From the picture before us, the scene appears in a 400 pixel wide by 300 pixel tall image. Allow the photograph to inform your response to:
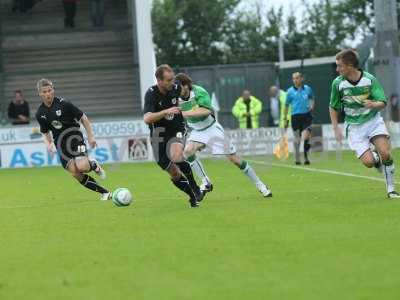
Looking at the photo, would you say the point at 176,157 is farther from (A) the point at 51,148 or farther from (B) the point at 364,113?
(B) the point at 364,113

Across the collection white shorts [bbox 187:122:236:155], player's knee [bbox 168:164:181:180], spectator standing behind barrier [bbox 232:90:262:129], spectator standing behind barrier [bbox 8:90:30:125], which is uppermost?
white shorts [bbox 187:122:236:155]

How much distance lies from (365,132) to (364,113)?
25 centimetres

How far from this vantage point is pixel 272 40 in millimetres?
65000

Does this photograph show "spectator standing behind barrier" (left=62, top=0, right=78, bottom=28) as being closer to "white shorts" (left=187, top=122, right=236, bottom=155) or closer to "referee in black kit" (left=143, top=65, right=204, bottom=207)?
"white shorts" (left=187, top=122, right=236, bottom=155)

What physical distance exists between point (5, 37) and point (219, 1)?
31.5m

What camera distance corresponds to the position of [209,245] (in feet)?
32.1

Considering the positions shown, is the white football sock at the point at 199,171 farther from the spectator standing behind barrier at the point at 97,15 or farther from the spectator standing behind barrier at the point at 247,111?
the spectator standing behind barrier at the point at 97,15

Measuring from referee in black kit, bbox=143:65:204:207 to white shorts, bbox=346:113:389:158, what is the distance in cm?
219

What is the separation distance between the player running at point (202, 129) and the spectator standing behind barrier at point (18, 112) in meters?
15.1

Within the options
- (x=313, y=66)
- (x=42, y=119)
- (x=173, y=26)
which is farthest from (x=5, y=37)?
(x=173, y=26)

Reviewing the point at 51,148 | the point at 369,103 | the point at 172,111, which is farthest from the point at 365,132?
the point at 51,148

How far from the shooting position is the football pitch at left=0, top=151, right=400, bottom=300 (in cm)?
763

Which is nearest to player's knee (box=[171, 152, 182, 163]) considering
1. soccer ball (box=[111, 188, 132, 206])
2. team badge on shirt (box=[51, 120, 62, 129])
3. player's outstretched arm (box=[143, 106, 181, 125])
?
player's outstretched arm (box=[143, 106, 181, 125])

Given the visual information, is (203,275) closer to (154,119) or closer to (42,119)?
(154,119)
